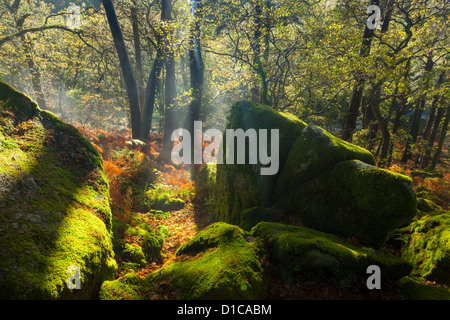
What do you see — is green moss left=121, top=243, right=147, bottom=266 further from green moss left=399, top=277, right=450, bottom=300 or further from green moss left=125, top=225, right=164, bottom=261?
green moss left=399, top=277, right=450, bottom=300

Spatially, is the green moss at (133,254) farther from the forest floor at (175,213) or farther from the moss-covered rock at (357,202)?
the moss-covered rock at (357,202)

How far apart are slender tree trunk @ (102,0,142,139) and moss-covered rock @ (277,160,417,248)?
11504 mm

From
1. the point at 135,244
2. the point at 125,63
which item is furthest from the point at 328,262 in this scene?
the point at 125,63

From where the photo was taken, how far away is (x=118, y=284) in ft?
9.96

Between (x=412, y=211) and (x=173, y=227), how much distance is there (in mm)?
6258

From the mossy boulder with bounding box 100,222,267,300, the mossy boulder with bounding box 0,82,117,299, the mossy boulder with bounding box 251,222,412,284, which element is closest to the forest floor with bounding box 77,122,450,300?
the mossy boulder with bounding box 251,222,412,284

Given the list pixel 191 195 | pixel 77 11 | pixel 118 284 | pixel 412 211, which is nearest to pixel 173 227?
pixel 191 195

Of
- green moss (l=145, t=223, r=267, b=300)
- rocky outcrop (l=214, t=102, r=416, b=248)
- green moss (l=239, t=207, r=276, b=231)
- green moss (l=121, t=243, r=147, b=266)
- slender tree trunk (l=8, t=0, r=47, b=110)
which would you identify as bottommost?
green moss (l=121, t=243, r=147, b=266)

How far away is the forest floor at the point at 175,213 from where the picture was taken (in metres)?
3.06

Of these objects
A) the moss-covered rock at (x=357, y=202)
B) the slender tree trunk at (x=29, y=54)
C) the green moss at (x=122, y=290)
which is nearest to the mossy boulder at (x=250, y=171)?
the moss-covered rock at (x=357, y=202)

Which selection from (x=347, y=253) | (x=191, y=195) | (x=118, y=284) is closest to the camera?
(x=118, y=284)

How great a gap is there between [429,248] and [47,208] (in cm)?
672

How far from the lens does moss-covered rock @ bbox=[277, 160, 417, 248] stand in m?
4.05
